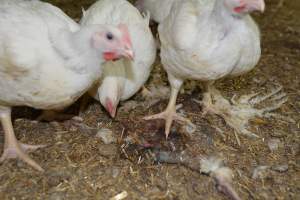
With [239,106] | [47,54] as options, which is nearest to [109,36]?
[47,54]

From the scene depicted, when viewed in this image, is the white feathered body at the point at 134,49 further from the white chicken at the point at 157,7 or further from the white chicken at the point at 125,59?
the white chicken at the point at 157,7

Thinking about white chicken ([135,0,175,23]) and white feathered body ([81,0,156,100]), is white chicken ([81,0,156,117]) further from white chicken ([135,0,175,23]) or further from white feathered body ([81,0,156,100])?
white chicken ([135,0,175,23])

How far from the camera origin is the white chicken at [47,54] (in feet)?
8.50

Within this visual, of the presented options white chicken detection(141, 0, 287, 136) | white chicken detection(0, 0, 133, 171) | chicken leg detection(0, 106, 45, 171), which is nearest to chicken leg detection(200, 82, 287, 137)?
white chicken detection(141, 0, 287, 136)

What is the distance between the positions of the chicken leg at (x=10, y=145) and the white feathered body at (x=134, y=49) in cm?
66

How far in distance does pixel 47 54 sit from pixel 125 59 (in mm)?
854

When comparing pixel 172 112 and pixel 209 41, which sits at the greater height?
pixel 209 41

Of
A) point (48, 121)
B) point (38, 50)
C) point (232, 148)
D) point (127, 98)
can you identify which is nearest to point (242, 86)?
point (232, 148)

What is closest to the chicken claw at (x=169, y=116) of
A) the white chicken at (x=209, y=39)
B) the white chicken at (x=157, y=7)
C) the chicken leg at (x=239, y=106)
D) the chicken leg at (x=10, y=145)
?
the chicken leg at (x=239, y=106)

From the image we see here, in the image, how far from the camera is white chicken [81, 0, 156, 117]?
325 cm

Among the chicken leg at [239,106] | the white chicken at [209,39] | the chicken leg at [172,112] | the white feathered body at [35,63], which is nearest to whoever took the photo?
the white feathered body at [35,63]

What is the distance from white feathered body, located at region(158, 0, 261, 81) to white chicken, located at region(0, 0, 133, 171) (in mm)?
433

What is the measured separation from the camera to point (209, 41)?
2855mm

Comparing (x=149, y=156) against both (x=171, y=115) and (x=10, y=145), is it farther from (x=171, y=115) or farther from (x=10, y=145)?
(x=10, y=145)
